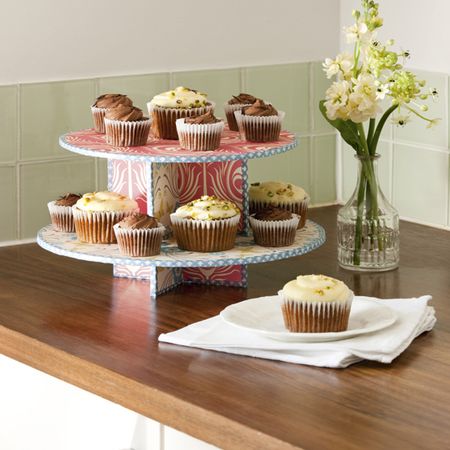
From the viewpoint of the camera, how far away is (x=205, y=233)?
1.65 m

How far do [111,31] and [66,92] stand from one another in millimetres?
141

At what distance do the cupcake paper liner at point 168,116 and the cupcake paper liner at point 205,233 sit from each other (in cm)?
15

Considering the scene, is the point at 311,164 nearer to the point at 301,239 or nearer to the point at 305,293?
the point at 301,239

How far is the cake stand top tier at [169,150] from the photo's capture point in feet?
5.38

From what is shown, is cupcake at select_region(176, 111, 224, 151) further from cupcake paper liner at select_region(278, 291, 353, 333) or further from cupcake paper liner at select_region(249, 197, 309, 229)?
cupcake paper liner at select_region(278, 291, 353, 333)

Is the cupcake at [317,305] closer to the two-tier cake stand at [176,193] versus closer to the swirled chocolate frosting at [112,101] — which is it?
the two-tier cake stand at [176,193]

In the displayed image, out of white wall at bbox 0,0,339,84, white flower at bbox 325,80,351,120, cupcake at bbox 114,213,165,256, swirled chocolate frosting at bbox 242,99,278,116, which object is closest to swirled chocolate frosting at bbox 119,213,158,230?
cupcake at bbox 114,213,165,256

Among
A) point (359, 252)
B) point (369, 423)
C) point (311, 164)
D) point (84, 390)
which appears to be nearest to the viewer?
point (369, 423)

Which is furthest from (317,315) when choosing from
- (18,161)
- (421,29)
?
(421,29)

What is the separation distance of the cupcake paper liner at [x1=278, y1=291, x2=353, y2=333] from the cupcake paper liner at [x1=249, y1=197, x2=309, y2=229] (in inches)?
14.7

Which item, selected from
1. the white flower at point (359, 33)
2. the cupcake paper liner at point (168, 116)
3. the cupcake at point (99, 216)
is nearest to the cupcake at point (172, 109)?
the cupcake paper liner at point (168, 116)

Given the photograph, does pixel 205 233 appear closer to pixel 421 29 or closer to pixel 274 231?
pixel 274 231

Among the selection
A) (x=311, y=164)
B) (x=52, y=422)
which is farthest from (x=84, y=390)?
(x=311, y=164)

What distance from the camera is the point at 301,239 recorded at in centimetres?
176
